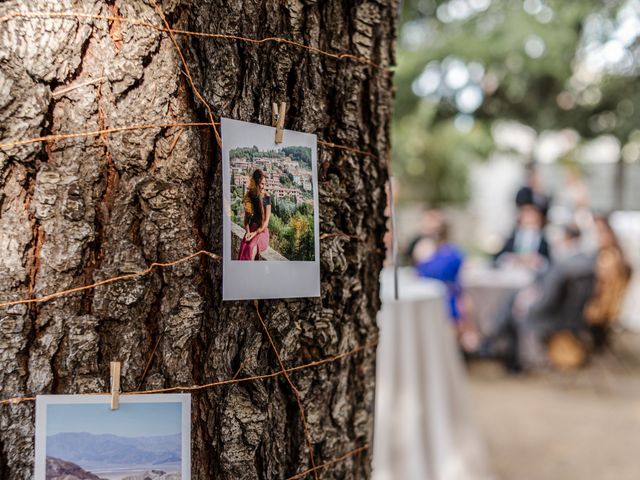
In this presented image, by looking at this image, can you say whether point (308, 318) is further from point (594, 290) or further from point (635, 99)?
point (635, 99)

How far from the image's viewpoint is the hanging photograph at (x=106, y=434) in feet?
→ 2.59

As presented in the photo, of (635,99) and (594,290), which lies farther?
(635,99)

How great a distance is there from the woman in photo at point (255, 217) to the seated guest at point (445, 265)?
4.06 m

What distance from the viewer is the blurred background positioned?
13.3 ft

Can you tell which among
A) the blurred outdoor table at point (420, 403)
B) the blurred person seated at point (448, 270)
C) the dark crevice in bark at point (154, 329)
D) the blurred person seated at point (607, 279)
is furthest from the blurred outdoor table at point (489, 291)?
the dark crevice in bark at point (154, 329)

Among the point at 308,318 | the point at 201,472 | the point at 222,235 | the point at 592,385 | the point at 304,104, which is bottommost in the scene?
the point at 592,385

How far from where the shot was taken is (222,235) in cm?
83

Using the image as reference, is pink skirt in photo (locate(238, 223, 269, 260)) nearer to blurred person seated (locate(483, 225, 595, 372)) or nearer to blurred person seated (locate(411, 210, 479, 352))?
blurred person seated (locate(411, 210, 479, 352))

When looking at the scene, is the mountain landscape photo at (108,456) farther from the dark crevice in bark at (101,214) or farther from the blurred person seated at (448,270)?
the blurred person seated at (448,270)

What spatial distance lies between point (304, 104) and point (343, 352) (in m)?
0.38

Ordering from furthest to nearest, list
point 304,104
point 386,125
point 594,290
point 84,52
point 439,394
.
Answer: point 594,290 → point 439,394 → point 386,125 → point 304,104 → point 84,52

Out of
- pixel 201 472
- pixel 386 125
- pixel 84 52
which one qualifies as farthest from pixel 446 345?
pixel 84 52

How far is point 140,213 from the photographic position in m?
0.81

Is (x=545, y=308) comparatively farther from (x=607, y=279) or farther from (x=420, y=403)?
(x=420, y=403)
